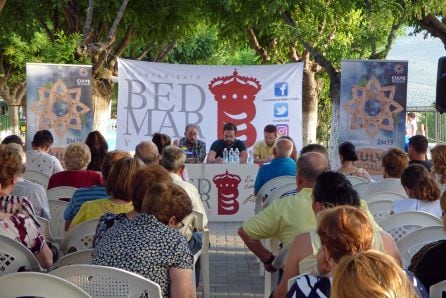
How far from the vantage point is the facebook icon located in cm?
1598

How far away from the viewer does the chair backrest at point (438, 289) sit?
4.48 m

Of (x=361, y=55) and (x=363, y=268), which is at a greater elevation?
(x=361, y=55)

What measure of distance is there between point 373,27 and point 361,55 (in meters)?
5.93

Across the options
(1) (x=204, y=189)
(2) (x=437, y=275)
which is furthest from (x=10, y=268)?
(1) (x=204, y=189)

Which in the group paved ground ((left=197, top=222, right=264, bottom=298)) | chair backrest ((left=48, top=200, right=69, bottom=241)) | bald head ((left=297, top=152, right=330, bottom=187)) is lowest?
paved ground ((left=197, top=222, right=264, bottom=298))

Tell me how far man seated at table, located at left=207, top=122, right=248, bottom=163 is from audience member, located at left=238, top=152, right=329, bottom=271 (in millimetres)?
7739

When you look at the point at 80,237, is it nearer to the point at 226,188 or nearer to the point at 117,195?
the point at 117,195

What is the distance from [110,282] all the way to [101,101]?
653 inches

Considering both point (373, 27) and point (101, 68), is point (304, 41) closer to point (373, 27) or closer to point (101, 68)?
point (373, 27)

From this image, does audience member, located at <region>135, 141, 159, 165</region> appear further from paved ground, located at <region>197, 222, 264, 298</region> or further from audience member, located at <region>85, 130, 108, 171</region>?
paved ground, located at <region>197, 222, 264, 298</region>

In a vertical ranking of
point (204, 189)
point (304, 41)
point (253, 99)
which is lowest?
point (204, 189)

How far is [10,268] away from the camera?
16.8ft

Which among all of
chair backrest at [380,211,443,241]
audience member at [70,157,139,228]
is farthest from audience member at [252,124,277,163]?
audience member at [70,157,139,228]

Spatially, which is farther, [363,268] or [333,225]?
[333,225]
